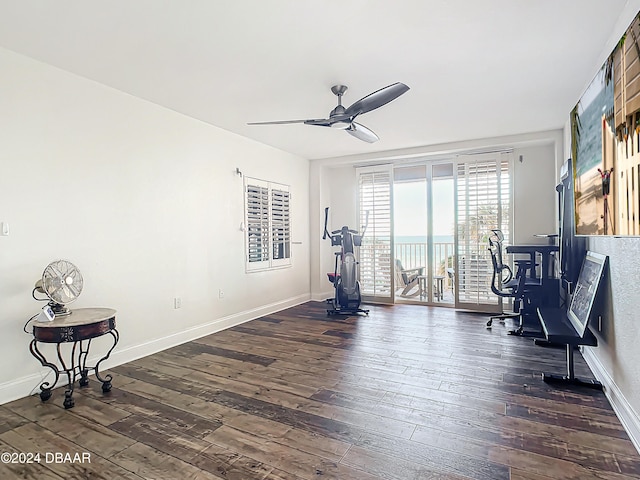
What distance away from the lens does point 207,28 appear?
2.54 m

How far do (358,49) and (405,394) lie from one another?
271 centimetres

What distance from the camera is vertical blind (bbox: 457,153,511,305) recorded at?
5.61m

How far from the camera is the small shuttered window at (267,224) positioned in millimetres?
5391

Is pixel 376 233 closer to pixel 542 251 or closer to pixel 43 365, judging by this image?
pixel 542 251

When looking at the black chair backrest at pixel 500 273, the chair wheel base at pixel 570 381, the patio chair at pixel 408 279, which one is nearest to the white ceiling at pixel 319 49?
the black chair backrest at pixel 500 273

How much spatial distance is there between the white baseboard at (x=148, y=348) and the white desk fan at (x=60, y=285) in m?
0.62

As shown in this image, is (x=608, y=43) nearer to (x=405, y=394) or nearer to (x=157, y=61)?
(x=405, y=394)

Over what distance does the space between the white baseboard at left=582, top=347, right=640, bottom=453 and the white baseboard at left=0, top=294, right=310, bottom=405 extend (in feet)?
13.2

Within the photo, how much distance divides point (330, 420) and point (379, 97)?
2.47m

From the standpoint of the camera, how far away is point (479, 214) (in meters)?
5.71

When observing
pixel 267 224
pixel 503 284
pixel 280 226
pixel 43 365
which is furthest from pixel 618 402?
pixel 280 226

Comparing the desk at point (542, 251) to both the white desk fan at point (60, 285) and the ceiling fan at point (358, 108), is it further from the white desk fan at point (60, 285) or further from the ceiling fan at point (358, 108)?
the white desk fan at point (60, 285)

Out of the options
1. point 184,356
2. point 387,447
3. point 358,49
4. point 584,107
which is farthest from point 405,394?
point 584,107

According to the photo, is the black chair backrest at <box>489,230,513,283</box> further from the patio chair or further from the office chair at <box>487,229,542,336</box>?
the patio chair
